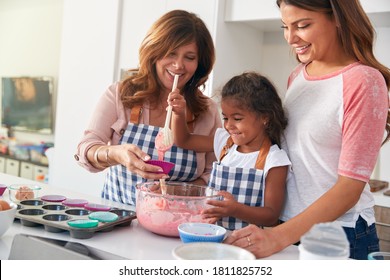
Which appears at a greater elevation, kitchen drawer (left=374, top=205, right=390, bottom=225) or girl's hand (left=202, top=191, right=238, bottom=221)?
girl's hand (left=202, top=191, right=238, bottom=221)

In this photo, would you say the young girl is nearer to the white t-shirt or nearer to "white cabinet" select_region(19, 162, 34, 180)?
the white t-shirt

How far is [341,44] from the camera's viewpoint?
107 centimetres

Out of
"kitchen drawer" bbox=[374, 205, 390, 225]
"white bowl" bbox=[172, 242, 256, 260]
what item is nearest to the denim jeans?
"white bowl" bbox=[172, 242, 256, 260]

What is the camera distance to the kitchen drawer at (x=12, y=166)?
14.9 ft

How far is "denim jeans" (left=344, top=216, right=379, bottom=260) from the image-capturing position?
105 centimetres

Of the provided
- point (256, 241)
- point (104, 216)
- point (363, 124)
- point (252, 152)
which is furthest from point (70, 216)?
point (363, 124)

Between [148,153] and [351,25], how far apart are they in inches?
30.5

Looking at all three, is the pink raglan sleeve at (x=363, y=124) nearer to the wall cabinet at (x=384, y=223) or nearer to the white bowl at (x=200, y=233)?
the white bowl at (x=200, y=233)

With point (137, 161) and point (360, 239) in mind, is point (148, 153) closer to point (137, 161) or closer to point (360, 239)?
point (137, 161)

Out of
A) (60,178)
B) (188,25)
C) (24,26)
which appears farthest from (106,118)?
(24,26)

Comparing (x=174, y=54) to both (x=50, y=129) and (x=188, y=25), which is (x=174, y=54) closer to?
(x=188, y=25)

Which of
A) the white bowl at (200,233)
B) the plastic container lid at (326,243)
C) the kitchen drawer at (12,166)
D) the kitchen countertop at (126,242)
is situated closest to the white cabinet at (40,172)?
the kitchen drawer at (12,166)

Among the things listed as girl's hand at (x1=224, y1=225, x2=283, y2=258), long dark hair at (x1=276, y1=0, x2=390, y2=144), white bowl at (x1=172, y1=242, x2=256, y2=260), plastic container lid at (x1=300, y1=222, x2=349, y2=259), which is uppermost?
long dark hair at (x1=276, y1=0, x2=390, y2=144)

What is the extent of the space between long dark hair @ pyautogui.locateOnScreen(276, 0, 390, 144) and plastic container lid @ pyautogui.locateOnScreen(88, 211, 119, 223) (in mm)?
670
